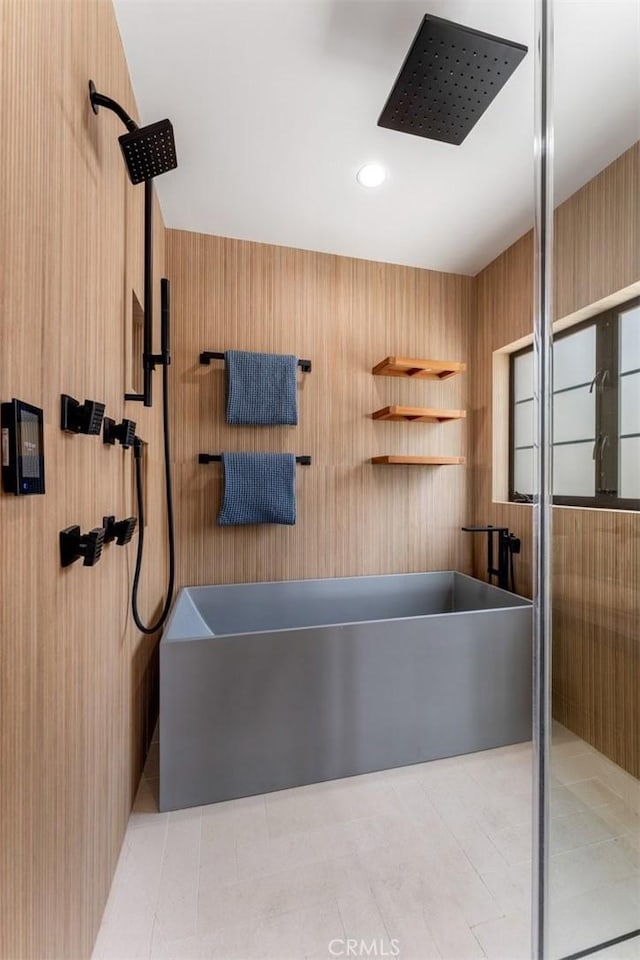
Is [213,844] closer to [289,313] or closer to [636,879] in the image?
[636,879]

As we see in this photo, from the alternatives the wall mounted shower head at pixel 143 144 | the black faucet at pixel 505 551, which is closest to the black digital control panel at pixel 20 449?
the wall mounted shower head at pixel 143 144

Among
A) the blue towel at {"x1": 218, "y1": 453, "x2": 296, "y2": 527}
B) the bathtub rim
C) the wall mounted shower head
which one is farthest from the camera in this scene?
the blue towel at {"x1": 218, "y1": 453, "x2": 296, "y2": 527}

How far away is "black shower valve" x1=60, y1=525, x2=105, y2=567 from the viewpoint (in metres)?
0.82

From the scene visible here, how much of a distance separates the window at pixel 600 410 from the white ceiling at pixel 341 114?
508 mm

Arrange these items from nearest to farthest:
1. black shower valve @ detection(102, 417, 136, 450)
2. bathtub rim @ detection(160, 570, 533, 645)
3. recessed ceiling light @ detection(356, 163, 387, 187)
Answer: black shower valve @ detection(102, 417, 136, 450), bathtub rim @ detection(160, 570, 533, 645), recessed ceiling light @ detection(356, 163, 387, 187)

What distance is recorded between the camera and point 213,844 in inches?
50.1

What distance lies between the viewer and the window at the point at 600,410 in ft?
4.46

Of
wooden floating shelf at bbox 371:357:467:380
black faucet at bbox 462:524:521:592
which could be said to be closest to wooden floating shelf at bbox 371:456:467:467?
black faucet at bbox 462:524:521:592

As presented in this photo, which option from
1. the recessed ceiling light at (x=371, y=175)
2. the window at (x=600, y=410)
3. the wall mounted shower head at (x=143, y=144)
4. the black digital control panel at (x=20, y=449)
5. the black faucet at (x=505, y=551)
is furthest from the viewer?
the black faucet at (x=505, y=551)

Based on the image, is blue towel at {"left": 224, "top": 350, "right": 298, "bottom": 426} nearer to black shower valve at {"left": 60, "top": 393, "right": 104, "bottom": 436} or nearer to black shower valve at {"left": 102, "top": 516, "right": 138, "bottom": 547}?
black shower valve at {"left": 102, "top": 516, "right": 138, "bottom": 547}

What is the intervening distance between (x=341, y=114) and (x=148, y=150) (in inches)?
29.8

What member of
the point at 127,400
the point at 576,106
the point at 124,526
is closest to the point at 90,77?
the point at 127,400

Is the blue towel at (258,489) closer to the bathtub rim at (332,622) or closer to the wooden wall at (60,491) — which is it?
the bathtub rim at (332,622)

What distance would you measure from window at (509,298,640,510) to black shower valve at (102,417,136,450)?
1.35m
